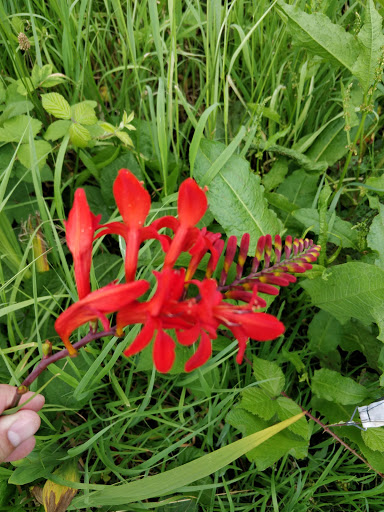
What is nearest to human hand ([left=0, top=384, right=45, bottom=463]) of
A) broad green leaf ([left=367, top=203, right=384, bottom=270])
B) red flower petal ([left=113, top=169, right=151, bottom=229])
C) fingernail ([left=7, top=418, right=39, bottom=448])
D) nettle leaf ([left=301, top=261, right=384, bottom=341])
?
fingernail ([left=7, top=418, right=39, bottom=448])

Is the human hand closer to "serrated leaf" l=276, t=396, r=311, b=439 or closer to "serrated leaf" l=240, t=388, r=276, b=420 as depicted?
"serrated leaf" l=240, t=388, r=276, b=420

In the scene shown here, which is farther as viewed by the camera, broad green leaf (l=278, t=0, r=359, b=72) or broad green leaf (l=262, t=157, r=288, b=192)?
broad green leaf (l=262, t=157, r=288, b=192)

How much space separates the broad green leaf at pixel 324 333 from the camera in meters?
2.15

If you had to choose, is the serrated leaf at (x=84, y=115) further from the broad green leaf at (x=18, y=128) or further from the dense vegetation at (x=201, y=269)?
the broad green leaf at (x=18, y=128)

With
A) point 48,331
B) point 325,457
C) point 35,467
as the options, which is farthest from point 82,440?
point 325,457

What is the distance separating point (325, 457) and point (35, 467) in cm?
136

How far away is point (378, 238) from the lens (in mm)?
2016

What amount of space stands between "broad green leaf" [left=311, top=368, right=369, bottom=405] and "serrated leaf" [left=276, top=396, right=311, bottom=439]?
143mm

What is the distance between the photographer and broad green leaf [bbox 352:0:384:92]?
6.34 ft

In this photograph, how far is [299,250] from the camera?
135cm

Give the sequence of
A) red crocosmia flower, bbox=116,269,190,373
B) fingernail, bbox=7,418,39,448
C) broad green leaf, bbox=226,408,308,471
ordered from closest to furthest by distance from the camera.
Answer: red crocosmia flower, bbox=116,269,190,373 < fingernail, bbox=7,418,39,448 < broad green leaf, bbox=226,408,308,471

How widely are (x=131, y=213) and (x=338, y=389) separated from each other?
1.38m

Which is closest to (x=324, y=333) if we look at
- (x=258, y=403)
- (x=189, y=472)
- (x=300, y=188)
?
(x=258, y=403)

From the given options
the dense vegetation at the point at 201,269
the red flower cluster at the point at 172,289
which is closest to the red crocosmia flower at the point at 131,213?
the red flower cluster at the point at 172,289
